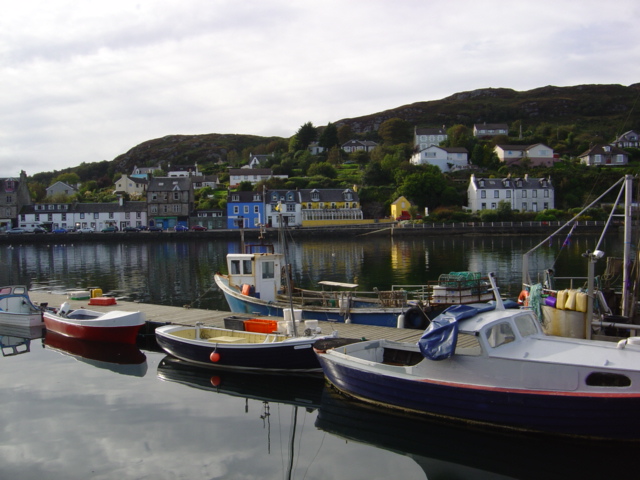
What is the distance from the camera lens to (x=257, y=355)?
16.6 m

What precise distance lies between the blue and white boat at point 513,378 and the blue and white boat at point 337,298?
20.7 feet

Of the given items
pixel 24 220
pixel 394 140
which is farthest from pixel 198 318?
pixel 394 140

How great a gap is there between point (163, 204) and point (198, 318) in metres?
83.1

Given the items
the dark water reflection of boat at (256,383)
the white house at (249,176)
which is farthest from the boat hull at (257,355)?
the white house at (249,176)

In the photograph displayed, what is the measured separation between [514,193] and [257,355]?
289 ft

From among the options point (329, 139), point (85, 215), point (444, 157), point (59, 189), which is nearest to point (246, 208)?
point (85, 215)

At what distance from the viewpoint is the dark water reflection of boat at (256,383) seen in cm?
1529

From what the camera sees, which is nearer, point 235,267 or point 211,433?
point 211,433

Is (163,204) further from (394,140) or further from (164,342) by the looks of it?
(164,342)

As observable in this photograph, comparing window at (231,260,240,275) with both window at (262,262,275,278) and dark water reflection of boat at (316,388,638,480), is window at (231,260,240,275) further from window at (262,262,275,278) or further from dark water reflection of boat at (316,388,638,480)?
dark water reflection of boat at (316,388,638,480)

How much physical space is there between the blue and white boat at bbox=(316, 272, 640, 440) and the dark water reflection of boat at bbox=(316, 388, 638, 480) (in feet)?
0.78

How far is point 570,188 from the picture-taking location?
101m

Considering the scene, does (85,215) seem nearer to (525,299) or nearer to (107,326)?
(107,326)

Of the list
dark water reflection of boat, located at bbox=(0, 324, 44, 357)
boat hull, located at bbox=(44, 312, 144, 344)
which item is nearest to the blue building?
dark water reflection of boat, located at bbox=(0, 324, 44, 357)
